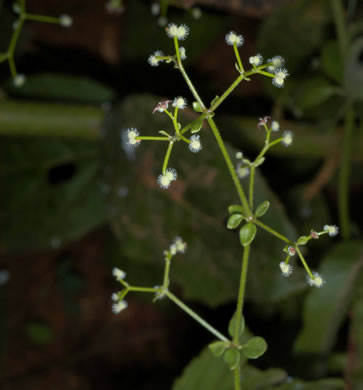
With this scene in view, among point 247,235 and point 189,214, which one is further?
point 189,214

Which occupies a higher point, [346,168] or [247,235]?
[346,168]

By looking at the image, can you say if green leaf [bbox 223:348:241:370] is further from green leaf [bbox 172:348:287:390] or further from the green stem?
the green stem

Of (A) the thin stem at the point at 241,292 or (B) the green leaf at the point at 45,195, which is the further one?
(B) the green leaf at the point at 45,195

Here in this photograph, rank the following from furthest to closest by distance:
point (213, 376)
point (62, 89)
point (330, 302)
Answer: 1. point (62, 89)
2. point (330, 302)
3. point (213, 376)

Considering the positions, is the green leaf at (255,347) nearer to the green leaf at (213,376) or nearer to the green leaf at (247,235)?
the green leaf at (247,235)

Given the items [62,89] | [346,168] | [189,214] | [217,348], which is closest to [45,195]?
[62,89]

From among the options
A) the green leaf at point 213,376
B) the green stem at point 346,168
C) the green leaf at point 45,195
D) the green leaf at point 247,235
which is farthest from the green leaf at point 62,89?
the green leaf at point 247,235

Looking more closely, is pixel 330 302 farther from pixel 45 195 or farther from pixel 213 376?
pixel 45 195
